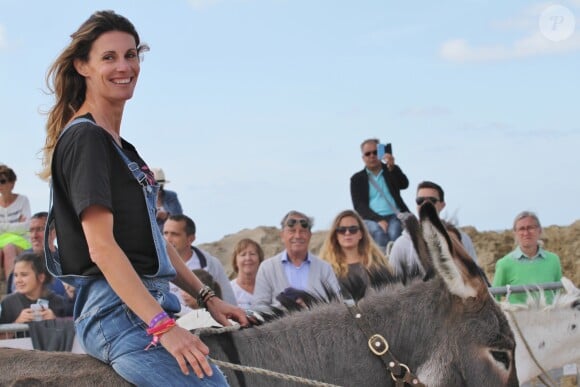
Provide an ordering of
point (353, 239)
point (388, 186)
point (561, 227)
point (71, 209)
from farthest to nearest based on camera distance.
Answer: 1. point (561, 227)
2. point (388, 186)
3. point (353, 239)
4. point (71, 209)

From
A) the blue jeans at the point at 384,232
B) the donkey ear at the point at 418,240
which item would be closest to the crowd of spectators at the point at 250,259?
the blue jeans at the point at 384,232

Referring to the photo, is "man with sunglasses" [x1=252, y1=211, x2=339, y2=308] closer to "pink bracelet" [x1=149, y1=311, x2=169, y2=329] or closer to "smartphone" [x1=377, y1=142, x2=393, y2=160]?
"smartphone" [x1=377, y1=142, x2=393, y2=160]

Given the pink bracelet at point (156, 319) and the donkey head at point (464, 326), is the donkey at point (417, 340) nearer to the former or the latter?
the donkey head at point (464, 326)

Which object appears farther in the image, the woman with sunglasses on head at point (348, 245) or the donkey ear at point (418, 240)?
the woman with sunglasses on head at point (348, 245)

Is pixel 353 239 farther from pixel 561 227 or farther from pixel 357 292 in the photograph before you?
pixel 561 227

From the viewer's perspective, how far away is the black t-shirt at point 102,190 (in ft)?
11.4

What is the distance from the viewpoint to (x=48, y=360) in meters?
3.76

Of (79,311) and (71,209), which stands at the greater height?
(71,209)

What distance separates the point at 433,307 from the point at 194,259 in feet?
18.9

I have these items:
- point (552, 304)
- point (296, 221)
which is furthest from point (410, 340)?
point (296, 221)

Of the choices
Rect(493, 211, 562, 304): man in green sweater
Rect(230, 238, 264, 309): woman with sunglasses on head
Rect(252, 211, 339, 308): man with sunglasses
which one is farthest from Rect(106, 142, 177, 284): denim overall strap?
Rect(493, 211, 562, 304): man in green sweater

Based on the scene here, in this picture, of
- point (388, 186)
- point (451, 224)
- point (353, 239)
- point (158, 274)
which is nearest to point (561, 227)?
point (388, 186)

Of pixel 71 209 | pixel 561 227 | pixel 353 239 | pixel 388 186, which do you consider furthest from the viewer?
pixel 561 227

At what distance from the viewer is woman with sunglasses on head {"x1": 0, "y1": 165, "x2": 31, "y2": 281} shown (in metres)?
11.6
